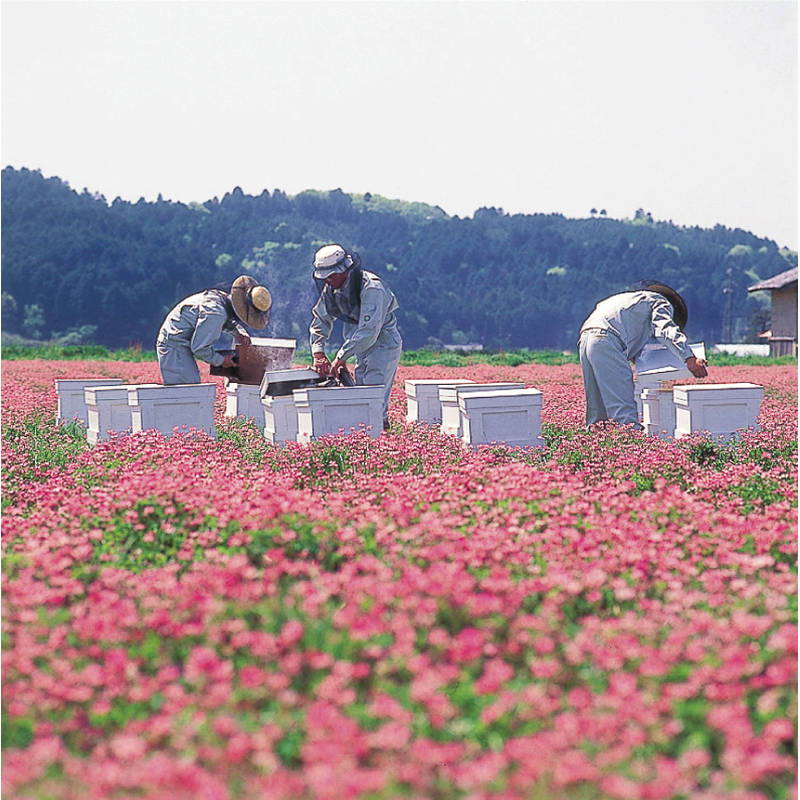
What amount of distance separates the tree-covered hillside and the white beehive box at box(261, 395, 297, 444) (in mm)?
48095

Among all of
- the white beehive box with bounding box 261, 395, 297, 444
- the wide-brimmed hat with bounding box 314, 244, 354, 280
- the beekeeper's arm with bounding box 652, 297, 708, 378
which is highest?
the wide-brimmed hat with bounding box 314, 244, 354, 280

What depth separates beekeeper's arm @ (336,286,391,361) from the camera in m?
7.68

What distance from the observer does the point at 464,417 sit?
7.12 meters

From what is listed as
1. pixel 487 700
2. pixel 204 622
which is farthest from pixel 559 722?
pixel 204 622

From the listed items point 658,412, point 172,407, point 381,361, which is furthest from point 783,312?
point 172,407

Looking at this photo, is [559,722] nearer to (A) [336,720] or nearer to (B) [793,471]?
(A) [336,720]

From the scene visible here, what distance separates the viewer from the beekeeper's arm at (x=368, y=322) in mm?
7680

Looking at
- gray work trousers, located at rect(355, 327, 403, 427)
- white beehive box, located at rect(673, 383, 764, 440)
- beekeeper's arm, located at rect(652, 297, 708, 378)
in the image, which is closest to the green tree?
gray work trousers, located at rect(355, 327, 403, 427)

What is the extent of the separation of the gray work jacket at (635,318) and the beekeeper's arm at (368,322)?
6.21 ft

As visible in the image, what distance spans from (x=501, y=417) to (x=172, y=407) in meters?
3.00

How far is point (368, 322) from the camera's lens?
25.2 feet

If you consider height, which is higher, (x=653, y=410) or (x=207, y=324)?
(x=207, y=324)

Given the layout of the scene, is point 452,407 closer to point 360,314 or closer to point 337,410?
point 337,410

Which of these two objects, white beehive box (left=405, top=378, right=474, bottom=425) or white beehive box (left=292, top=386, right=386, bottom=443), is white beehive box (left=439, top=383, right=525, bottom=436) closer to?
white beehive box (left=292, top=386, right=386, bottom=443)
